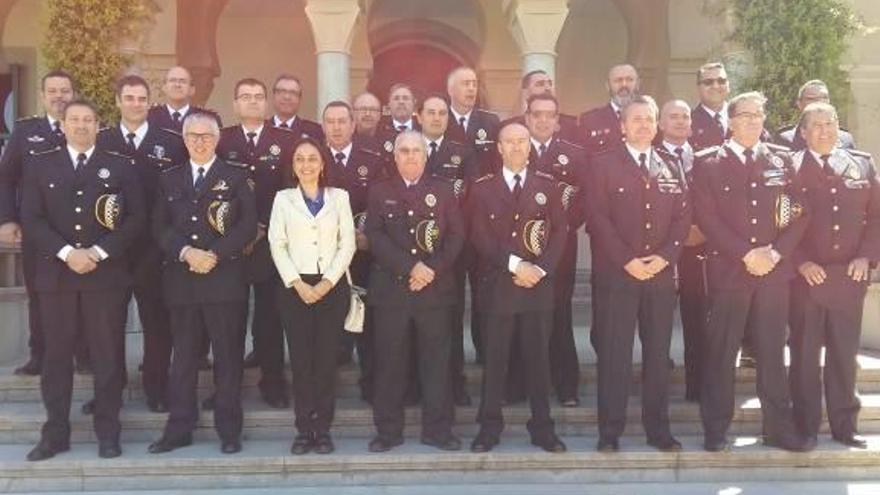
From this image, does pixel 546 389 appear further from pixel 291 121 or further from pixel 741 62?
pixel 741 62

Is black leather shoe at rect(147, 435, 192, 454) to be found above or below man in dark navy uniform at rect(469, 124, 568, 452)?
below

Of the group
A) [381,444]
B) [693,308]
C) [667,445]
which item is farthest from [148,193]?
[693,308]

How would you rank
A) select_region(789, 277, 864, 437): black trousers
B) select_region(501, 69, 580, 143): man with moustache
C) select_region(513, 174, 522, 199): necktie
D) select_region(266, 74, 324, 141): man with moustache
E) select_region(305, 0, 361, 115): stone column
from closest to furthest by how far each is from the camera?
select_region(513, 174, 522, 199): necktie
select_region(789, 277, 864, 437): black trousers
select_region(266, 74, 324, 141): man with moustache
select_region(501, 69, 580, 143): man with moustache
select_region(305, 0, 361, 115): stone column

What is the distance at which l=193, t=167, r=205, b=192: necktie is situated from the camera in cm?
562

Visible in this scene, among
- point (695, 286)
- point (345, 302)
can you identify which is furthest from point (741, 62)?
point (345, 302)

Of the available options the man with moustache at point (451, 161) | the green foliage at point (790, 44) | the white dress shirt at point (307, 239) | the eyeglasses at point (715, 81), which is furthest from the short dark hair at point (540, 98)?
the green foliage at point (790, 44)

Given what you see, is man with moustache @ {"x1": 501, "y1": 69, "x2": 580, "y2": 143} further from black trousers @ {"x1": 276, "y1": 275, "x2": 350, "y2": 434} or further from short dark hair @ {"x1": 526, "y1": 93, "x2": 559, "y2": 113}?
black trousers @ {"x1": 276, "y1": 275, "x2": 350, "y2": 434}

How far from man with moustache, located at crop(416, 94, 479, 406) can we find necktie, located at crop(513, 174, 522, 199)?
0.43 metres

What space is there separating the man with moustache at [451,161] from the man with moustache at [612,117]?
3.06 feet

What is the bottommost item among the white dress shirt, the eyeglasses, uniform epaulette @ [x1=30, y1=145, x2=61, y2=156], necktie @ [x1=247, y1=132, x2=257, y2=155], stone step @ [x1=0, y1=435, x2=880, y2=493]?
stone step @ [x1=0, y1=435, x2=880, y2=493]

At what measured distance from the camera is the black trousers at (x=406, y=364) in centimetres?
575

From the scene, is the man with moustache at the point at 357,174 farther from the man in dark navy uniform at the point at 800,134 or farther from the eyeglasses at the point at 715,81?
the man in dark navy uniform at the point at 800,134

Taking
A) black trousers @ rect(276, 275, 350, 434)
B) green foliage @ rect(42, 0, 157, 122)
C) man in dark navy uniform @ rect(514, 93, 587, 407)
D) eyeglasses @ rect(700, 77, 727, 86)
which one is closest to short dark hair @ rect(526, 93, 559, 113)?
man in dark navy uniform @ rect(514, 93, 587, 407)

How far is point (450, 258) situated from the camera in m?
5.67
